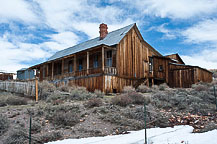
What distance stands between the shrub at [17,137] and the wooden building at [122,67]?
990cm

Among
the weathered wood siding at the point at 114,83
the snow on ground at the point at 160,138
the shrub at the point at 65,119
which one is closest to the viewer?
the snow on ground at the point at 160,138

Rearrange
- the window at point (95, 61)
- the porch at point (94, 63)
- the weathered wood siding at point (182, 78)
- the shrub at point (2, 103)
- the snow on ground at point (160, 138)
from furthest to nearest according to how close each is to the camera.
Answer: the weathered wood siding at point (182, 78) < the window at point (95, 61) < the porch at point (94, 63) < the shrub at point (2, 103) < the snow on ground at point (160, 138)

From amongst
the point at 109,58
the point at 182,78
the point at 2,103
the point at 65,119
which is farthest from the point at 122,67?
the point at 65,119

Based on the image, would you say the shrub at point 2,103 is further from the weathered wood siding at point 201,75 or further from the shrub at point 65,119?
the weathered wood siding at point 201,75

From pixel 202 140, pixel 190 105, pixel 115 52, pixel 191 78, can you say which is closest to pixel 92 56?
pixel 115 52

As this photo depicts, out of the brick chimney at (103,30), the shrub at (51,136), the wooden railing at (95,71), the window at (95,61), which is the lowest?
the shrub at (51,136)

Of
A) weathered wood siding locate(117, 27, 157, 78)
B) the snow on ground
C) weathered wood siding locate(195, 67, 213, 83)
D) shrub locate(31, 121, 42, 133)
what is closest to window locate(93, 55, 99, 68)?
weathered wood siding locate(117, 27, 157, 78)

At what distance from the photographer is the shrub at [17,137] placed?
601cm

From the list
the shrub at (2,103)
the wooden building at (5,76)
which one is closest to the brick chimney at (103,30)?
the shrub at (2,103)

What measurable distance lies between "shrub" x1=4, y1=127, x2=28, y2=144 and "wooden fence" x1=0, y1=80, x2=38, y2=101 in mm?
6580

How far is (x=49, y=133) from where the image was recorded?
6730mm

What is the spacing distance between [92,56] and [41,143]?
1474 centimetres

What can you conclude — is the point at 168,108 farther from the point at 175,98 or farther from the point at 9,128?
the point at 9,128

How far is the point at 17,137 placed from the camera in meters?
6.24
